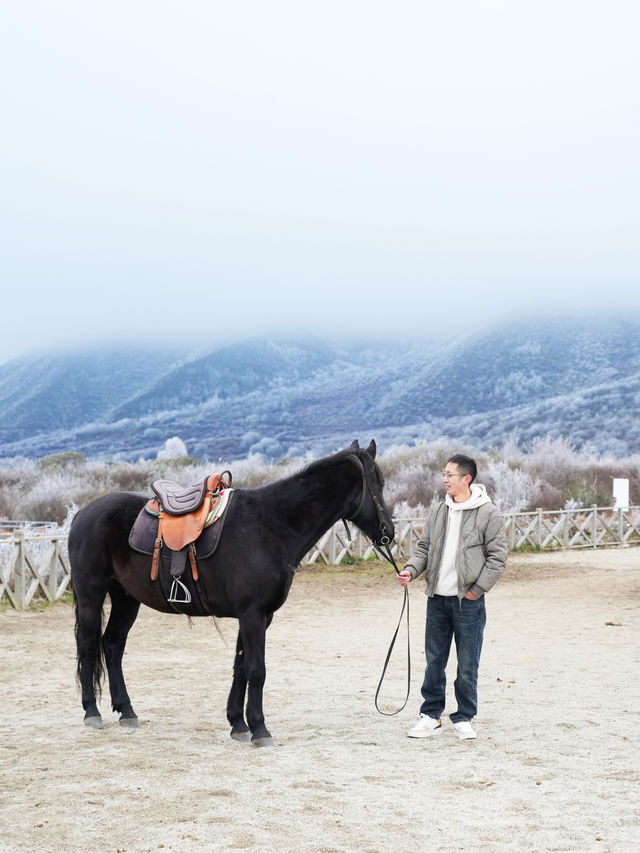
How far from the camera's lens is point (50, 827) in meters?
4.13

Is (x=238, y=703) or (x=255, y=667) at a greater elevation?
(x=255, y=667)

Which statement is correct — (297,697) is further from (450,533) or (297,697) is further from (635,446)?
(635,446)

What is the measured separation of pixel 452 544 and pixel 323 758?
1543mm

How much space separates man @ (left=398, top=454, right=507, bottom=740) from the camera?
5.61 meters

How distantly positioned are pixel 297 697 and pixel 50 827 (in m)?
3.30

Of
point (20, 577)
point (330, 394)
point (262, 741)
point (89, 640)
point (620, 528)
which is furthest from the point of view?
point (330, 394)

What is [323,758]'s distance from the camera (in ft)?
17.4

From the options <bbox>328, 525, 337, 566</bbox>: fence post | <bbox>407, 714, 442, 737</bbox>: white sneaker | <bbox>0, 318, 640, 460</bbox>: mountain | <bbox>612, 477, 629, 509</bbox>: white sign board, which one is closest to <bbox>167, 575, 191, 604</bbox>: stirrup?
<bbox>407, 714, 442, 737</bbox>: white sneaker

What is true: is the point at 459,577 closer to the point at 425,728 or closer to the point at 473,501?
the point at 473,501

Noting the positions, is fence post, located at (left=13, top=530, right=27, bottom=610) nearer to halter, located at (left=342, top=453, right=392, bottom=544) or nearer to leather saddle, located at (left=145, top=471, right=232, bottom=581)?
leather saddle, located at (left=145, top=471, right=232, bottom=581)

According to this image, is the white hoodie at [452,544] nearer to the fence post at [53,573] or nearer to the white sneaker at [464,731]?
the white sneaker at [464,731]

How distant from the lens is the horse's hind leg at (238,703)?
5754mm

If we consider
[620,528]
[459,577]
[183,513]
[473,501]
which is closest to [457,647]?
[459,577]

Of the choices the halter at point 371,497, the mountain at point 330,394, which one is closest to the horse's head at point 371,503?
the halter at point 371,497
